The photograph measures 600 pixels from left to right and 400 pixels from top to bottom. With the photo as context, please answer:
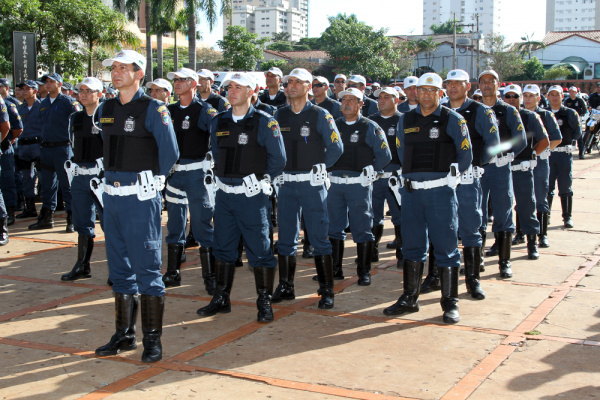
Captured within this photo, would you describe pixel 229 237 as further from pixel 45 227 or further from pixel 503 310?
pixel 45 227

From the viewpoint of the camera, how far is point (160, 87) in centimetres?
777

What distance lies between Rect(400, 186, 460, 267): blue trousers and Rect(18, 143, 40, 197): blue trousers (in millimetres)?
7125

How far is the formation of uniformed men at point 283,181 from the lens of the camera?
17.7 ft

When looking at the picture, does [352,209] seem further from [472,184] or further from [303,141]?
[472,184]

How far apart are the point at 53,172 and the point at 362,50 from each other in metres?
66.1

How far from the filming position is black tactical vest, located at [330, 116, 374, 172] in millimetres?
7551

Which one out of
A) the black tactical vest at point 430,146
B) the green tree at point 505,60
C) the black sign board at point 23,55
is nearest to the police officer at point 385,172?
the black tactical vest at point 430,146

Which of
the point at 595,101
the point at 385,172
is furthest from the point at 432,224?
the point at 595,101

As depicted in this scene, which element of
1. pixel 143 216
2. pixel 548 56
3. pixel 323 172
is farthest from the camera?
pixel 548 56

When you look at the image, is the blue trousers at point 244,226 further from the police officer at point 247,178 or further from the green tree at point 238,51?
the green tree at point 238,51

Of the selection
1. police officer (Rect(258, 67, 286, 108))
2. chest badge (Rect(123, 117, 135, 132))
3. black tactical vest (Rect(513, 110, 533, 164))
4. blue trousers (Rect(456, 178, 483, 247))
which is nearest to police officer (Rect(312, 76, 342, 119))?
police officer (Rect(258, 67, 286, 108))

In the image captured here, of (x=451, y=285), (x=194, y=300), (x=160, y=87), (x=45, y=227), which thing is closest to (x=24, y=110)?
(x=45, y=227)

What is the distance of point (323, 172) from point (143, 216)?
2.07 metres

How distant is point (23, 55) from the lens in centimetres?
1459
